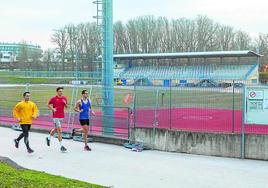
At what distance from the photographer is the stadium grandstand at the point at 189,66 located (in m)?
83.8

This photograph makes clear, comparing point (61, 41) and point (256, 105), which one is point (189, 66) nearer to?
point (61, 41)

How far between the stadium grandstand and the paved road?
6615 centimetres

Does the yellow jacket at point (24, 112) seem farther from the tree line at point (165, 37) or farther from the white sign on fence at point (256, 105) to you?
the tree line at point (165, 37)

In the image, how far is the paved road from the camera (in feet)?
31.8

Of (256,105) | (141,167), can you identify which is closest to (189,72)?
(256,105)

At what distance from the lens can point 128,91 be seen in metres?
19.2

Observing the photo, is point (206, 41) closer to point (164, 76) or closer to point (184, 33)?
point (184, 33)

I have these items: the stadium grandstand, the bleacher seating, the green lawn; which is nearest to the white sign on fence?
the green lawn

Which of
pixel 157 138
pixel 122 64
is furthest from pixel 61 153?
pixel 122 64

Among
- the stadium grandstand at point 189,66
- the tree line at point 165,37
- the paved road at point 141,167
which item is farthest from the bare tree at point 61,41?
the paved road at point 141,167

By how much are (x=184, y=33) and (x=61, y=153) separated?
116134 millimetres

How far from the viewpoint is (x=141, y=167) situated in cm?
1137

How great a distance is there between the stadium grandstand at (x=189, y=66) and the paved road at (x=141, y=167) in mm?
66147

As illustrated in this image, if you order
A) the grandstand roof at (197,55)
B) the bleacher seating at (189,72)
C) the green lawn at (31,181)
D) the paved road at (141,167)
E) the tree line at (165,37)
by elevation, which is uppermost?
the tree line at (165,37)
